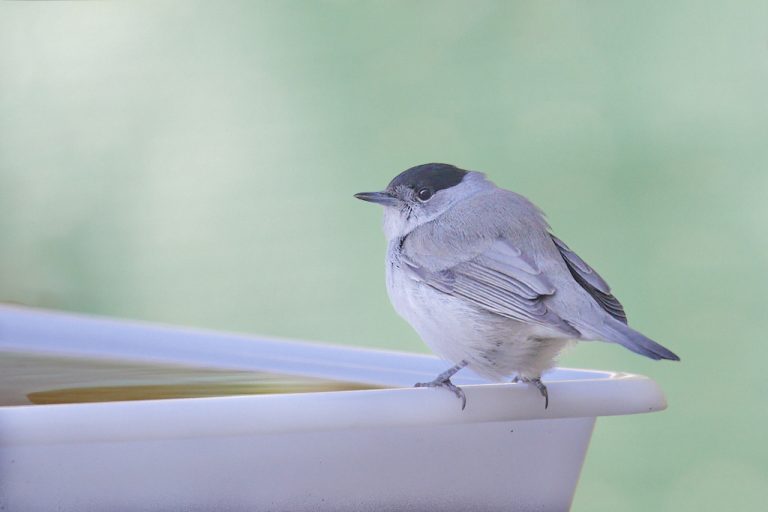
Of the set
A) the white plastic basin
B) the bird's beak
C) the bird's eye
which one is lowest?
the white plastic basin

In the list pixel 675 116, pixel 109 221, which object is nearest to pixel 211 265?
pixel 109 221

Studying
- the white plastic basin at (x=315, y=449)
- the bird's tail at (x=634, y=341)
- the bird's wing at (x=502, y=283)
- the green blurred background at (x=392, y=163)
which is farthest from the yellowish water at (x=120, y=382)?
the green blurred background at (x=392, y=163)

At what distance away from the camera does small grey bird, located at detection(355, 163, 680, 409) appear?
1218 mm

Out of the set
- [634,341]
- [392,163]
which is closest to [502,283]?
[634,341]

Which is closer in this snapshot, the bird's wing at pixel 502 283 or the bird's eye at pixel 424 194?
the bird's wing at pixel 502 283

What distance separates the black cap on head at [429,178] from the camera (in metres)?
1.58

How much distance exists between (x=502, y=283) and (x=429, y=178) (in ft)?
1.10

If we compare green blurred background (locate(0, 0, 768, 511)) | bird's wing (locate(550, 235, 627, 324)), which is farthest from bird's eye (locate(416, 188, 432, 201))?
green blurred background (locate(0, 0, 768, 511))

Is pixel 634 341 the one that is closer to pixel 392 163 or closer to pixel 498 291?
pixel 498 291

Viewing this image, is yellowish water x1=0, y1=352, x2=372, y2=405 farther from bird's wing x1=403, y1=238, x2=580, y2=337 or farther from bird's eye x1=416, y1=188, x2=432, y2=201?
bird's eye x1=416, y1=188, x2=432, y2=201

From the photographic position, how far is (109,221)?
339 centimetres

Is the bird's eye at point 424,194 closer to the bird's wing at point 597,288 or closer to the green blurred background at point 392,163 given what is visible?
the bird's wing at point 597,288

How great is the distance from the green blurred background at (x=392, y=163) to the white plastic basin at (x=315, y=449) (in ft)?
5.76

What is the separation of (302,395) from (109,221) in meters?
2.70
